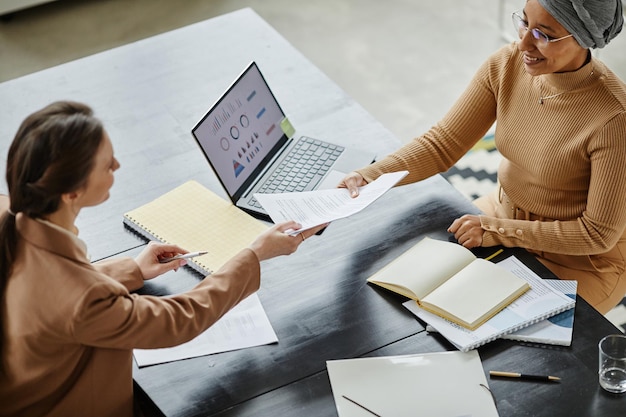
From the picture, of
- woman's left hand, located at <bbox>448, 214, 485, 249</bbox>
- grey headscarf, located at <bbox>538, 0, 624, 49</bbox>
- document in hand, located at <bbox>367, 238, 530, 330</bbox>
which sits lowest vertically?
document in hand, located at <bbox>367, 238, 530, 330</bbox>

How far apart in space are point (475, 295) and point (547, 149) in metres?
0.45

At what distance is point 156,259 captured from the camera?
2.01 meters

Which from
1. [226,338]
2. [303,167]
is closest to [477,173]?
[303,167]

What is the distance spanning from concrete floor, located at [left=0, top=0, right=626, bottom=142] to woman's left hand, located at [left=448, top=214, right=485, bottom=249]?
5.76 feet

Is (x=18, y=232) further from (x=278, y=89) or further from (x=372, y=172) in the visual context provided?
(x=278, y=89)

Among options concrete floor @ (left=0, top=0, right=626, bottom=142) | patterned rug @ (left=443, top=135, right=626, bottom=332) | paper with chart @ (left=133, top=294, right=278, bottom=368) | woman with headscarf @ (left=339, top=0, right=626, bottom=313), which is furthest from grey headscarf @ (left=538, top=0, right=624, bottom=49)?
concrete floor @ (left=0, top=0, right=626, bottom=142)

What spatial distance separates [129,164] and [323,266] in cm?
67

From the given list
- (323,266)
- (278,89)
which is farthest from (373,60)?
(323,266)

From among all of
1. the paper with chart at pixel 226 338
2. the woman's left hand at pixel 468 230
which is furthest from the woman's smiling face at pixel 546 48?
the paper with chart at pixel 226 338

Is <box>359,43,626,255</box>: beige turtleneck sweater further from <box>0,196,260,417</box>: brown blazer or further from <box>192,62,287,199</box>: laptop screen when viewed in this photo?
<box>0,196,260,417</box>: brown blazer

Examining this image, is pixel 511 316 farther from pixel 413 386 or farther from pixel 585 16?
pixel 585 16

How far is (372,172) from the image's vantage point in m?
2.22

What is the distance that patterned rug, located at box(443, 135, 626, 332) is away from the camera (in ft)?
11.4

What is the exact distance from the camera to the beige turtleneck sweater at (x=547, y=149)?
205 centimetres
